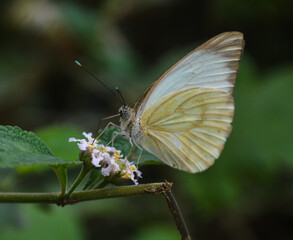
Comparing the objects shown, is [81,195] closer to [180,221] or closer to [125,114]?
[180,221]

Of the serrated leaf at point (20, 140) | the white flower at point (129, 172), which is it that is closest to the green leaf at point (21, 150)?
the serrated leaf at point (20, 140)

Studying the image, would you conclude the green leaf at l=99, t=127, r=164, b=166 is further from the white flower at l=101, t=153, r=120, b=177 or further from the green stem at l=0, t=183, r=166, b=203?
the green stem at l=0, t=183, r=166, b=203

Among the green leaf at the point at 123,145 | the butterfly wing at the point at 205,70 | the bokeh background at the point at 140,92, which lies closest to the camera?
the green leaf at the point at 123,145

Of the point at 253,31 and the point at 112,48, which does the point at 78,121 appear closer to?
the point at 112,48

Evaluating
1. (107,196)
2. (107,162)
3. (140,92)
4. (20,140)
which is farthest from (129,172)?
(140,92)

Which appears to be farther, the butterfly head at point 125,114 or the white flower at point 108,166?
the butterfly head at point 125,114

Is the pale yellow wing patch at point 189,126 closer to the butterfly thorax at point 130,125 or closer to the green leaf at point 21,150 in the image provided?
the butterfly thorax at point 130,125

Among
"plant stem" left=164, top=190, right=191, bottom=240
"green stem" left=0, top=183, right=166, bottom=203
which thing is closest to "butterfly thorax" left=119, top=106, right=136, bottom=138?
"green stem" left=0, top=183, right=166, bottom=203
